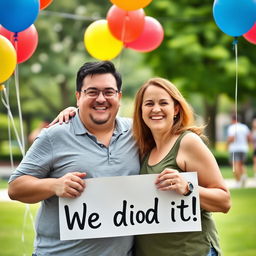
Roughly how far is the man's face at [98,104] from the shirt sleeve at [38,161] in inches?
10.7

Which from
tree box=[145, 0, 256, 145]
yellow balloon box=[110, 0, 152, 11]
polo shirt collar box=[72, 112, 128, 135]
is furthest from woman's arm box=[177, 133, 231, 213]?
tree box=[145, 0, 256, 145]

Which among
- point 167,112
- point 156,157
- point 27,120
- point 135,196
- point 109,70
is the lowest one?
point 135,196

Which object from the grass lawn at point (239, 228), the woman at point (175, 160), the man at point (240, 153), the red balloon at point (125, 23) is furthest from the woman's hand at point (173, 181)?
the man at point (240, 153)

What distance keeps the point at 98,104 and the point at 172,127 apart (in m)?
0.46

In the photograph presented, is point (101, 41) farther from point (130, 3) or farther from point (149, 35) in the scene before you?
point (130, 3)

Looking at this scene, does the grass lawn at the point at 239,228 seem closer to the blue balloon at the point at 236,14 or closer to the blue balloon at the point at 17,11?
the blue balloon at the point at 236,14

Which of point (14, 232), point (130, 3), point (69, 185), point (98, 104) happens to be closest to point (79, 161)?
point (69, 185)

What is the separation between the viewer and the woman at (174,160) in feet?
9.60

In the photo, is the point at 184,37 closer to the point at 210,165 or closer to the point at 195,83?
the point at 195,83

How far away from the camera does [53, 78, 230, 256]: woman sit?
2.93 metres

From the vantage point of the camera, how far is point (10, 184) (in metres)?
3.03

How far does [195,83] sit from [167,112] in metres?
14.2

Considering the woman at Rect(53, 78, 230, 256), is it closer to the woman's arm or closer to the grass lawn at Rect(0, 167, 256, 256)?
the woman's arm

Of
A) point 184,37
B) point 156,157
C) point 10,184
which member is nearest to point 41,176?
point 10,184
